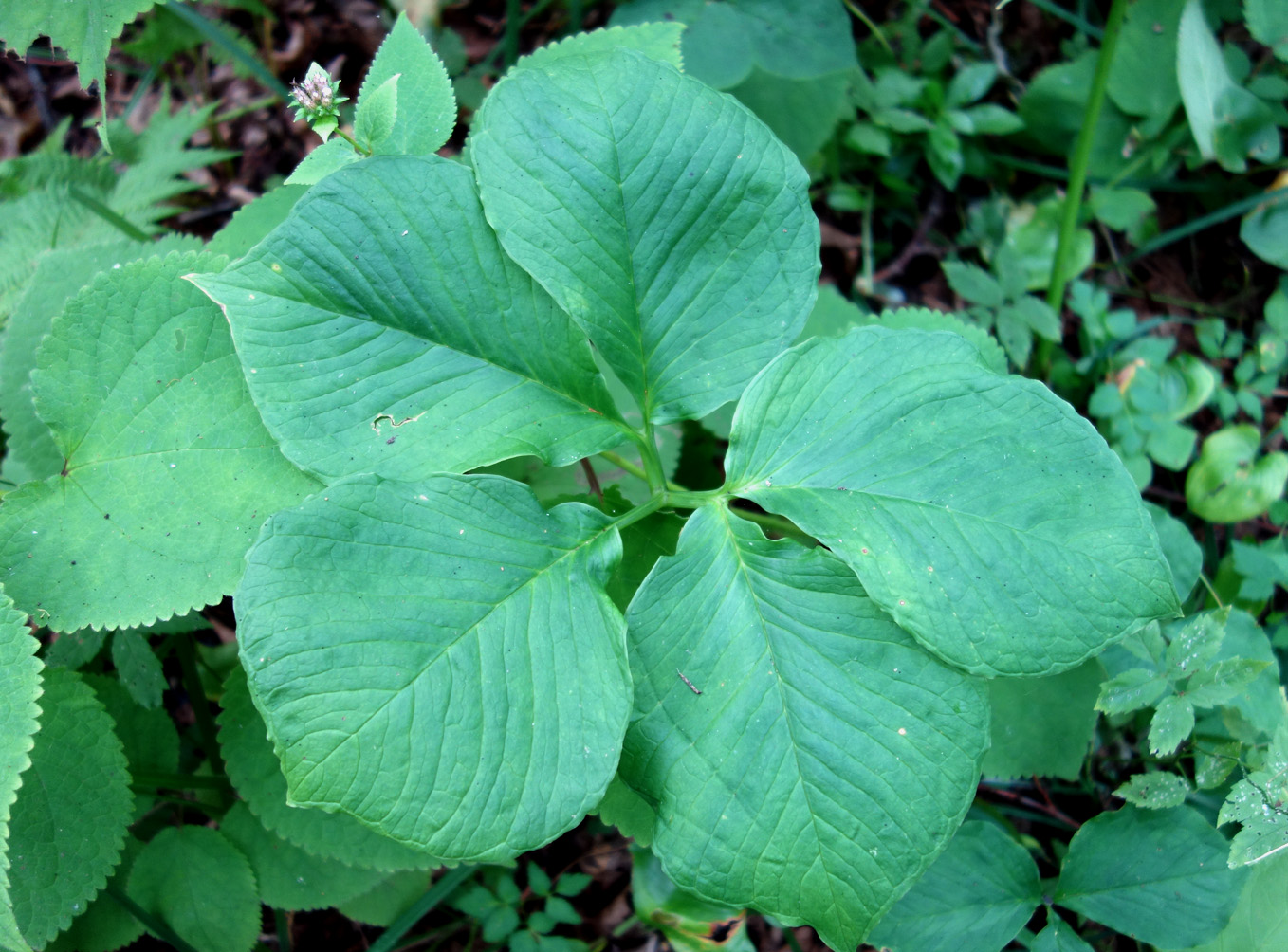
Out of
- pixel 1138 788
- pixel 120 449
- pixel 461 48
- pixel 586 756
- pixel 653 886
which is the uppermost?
pixel 461 48

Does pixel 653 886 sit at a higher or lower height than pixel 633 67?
lower

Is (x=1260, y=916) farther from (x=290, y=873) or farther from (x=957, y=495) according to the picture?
(x=290, y=873)

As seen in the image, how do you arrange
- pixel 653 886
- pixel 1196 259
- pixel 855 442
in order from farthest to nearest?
1. pixel 1196 259
2. pixel 653 886
3. pixel 855 442

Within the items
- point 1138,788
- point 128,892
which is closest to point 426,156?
point 128,892

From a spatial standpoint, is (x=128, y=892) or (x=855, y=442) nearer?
(x=855, y=442)

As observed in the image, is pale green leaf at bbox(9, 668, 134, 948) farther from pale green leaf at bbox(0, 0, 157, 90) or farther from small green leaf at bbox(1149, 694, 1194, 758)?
small green leaf at bbox(1149, 694, 1194, 758)

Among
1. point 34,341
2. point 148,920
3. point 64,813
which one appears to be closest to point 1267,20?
point 34,341

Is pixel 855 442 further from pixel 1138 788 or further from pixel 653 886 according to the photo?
pixel 653 886

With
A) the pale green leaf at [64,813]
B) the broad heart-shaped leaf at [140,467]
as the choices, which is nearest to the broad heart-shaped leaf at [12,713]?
the broad heart-shaped leaf at [140,467]
